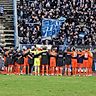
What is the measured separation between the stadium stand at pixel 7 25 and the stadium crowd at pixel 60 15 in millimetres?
756

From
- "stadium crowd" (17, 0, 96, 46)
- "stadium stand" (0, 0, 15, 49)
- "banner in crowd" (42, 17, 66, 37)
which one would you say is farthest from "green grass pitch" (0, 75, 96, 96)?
"banner in crowd" (42, 17, 66, 37)

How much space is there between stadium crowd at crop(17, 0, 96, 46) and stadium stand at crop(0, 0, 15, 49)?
756 millimetres

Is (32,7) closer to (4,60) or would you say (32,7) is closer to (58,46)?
(58,46)

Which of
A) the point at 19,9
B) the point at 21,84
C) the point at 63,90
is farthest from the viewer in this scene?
the point at 19,9

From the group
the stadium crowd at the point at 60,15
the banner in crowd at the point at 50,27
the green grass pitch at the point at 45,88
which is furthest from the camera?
the banner in crowd at the point at 50,27

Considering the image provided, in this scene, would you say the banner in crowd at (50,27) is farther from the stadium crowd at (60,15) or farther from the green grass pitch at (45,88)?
the green grass pitch at (45,88)

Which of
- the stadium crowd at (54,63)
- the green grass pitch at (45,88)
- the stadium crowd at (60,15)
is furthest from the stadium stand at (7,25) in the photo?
the green grass pitch at (45,88)

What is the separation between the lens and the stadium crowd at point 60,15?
3394 cm

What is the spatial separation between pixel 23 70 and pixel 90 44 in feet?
28.7

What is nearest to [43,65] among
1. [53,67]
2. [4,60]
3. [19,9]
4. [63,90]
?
[53,67]

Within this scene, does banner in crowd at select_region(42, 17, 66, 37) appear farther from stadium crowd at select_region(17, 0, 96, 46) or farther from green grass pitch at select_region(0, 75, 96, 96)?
green grass pitch at select_region(0, 75, 96, 96)

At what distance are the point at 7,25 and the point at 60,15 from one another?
3.85m

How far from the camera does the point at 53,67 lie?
25.4 m

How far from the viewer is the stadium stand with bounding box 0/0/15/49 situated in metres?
34.2
